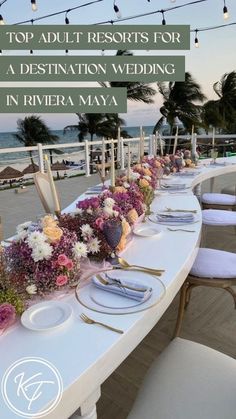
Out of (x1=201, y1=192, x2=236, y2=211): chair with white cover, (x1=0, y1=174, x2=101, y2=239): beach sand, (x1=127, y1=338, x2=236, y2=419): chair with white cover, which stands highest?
(x1=201, y1=192, x2=236, y2=211): chair with white cover

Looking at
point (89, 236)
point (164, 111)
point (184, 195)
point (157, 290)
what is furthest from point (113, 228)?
point (164, 111)

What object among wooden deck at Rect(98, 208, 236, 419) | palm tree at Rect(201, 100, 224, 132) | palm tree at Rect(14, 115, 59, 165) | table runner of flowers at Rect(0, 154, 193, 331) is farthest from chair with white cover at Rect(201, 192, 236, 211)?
palm tree at Rect(14, 115, 59, 165)

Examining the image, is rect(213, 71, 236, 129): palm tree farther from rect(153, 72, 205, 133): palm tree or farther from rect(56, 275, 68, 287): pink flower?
rect(56, 275, 68, 287): pink flower

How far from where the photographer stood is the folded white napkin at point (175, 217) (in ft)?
5.39

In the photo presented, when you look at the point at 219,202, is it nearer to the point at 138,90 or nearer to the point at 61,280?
the point at 61,280

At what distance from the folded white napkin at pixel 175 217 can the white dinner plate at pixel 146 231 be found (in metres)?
0.11

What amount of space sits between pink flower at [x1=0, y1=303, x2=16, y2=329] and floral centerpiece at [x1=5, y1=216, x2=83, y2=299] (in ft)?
0.33

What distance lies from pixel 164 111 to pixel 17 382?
1136cm

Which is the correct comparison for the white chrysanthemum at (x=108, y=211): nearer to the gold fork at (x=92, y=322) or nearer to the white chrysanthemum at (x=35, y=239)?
the white chrysanthemum at (x=35, y=239)

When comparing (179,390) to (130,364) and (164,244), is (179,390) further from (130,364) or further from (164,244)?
(130,364)

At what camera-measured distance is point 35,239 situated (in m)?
0.92

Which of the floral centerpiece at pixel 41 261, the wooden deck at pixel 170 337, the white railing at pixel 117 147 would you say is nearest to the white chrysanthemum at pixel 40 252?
the floral centerpiece at pixel 41 261

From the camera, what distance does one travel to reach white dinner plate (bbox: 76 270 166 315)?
0.88 m

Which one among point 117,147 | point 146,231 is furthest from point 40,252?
point 117,147
